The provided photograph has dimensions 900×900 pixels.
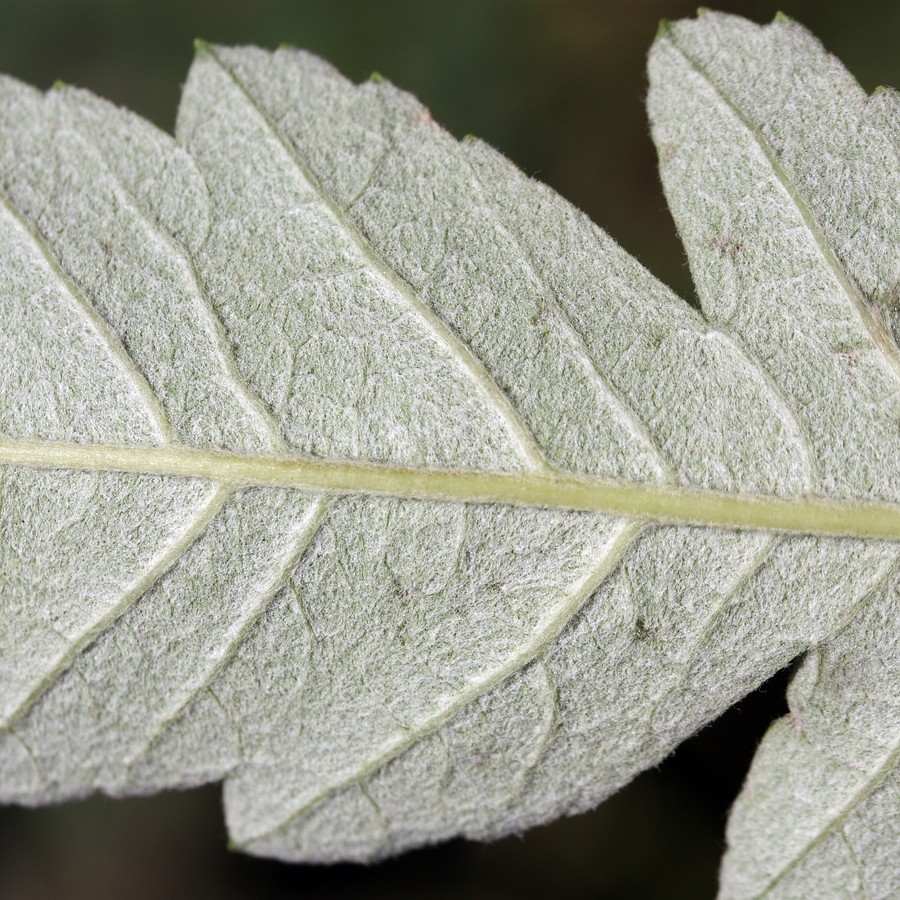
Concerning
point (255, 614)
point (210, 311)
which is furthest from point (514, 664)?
point (210, 311)

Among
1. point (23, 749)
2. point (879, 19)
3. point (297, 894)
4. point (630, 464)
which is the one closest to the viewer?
point (630, 464)

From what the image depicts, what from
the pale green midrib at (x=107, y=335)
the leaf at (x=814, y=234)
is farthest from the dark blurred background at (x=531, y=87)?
the pale green midrib at (x=107, y=335)

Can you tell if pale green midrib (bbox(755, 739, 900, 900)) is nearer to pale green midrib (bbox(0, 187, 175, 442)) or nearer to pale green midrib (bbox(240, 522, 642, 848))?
pale green midrib (bbox(240, 522, 642, 848))

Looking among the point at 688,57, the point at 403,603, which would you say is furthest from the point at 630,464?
the point at 688,57

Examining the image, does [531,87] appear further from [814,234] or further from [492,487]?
[492,487]

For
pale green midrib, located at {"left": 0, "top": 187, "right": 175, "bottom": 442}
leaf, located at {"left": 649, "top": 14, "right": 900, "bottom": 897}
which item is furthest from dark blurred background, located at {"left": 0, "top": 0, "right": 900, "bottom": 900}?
pale green midrib, located at {"left": 0, "top": 187, "right": 175, "bottom": 442}

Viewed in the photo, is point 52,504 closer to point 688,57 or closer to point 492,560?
point 492,560

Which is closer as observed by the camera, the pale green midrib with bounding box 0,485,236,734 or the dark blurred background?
the pale green midrib with bounding box 0,485,236,734
